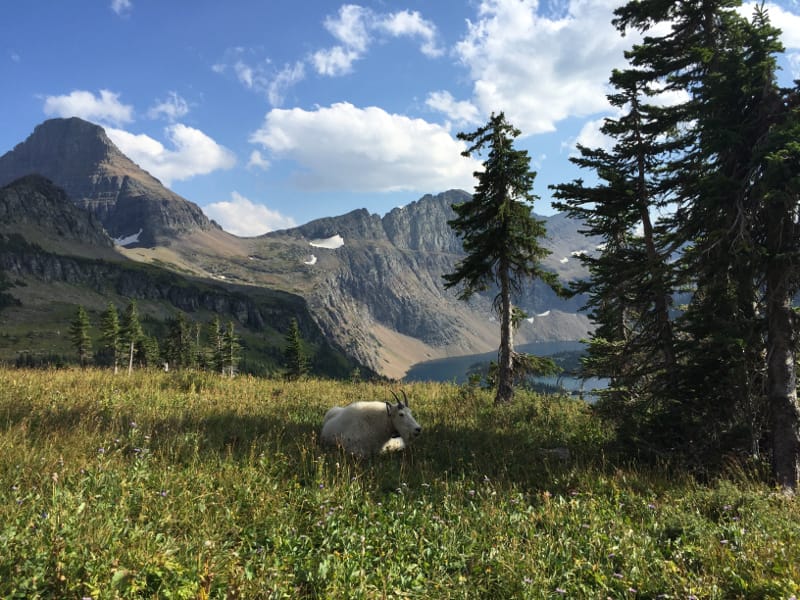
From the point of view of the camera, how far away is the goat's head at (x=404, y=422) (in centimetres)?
971

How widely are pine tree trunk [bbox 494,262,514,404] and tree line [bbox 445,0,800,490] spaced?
11.4 ft

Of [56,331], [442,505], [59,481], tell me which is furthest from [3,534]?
[56,331]

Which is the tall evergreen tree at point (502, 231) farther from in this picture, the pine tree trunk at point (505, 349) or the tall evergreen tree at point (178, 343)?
the tall evergreen tree at point (178, 343)

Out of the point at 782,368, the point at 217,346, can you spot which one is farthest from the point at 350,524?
the point at 217,346

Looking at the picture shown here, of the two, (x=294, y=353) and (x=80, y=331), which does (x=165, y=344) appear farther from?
(x=294, y=353)

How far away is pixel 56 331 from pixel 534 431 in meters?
208

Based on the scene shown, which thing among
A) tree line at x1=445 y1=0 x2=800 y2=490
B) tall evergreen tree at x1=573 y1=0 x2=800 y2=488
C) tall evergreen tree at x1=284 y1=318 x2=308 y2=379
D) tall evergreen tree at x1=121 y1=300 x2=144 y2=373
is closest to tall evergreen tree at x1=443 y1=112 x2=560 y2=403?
tree line at x1=445 y1=0 x2=800 y2=490

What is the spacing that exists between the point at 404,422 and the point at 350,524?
14.5 ft

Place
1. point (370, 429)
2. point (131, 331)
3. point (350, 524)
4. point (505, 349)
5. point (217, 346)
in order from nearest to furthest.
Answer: point (350, 524)
point (370, 429)
point (505, 349)
point (217, 346)
point (131, 331)

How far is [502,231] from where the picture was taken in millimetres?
17047

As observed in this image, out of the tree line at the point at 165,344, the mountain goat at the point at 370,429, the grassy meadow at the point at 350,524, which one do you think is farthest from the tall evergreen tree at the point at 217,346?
the mountain goat at the point at 370,429

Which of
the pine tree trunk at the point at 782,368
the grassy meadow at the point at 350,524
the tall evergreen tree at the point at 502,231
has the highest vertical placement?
the tall evergreen tree at the point at 502,231

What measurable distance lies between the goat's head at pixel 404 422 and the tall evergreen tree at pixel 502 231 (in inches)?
284

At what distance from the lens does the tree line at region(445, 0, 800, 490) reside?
8055 millimetres
